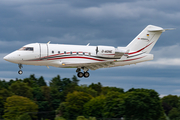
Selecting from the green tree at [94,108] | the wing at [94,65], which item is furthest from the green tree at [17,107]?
the wing at [94,65]

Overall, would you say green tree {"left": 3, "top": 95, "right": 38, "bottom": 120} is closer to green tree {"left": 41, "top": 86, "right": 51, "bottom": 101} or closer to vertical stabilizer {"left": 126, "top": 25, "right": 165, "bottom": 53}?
green tree {"left": 41, "top": 86, "right": 51, "bottom": 101}

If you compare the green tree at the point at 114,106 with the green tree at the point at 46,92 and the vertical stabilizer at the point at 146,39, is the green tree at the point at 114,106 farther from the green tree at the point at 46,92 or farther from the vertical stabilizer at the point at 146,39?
the green tree at the point at 46,92

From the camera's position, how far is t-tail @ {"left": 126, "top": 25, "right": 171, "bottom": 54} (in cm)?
4341

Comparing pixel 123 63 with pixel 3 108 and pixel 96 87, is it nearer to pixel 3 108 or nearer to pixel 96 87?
pixel 3 108

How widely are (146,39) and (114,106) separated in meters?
30.3

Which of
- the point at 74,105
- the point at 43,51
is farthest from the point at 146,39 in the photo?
the point at 74,105

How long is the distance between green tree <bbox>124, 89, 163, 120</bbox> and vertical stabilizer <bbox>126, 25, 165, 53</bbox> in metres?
22.2

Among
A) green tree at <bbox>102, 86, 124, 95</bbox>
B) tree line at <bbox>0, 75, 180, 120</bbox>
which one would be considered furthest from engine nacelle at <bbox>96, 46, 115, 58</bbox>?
green tree at <bbox>102, 86, 124, 95</bbox>

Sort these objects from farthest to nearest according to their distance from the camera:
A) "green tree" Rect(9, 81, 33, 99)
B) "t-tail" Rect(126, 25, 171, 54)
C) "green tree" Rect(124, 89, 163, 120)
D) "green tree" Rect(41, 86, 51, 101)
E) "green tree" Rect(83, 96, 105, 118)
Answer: "green tree" Rect(41, 86, 51, 101)
"green tree" Rect(9, 81, 33, 99)
"green tree" Rect(83, 96, 105, 118)
"green tree" Rect(124, 89, 163, 120)
"t-tail" Rect(126, 25, 171, 54)

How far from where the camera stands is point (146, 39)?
43.9 metres

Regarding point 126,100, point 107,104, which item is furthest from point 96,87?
point 126,100

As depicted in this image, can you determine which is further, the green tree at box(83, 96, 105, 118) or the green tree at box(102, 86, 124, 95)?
the green tree at box(102, 86, 124, 95)

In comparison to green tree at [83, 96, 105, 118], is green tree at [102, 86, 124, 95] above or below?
above

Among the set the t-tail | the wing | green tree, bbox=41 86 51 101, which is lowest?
green tree, bbox=41 86 51 101
